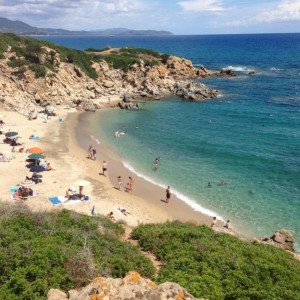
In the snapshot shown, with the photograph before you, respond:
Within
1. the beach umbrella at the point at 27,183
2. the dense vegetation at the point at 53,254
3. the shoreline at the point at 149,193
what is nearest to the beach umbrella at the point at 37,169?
the beach umbrella at the point at 27,183

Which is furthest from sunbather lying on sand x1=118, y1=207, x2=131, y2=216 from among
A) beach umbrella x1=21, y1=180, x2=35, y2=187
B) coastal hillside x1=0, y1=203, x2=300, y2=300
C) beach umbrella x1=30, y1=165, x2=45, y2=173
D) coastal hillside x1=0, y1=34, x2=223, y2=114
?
coastal hillside x1=0, y1=34, x2=223, y2=114

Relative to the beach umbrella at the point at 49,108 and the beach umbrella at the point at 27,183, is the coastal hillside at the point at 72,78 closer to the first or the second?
the beach umbrella at the point at 49,108

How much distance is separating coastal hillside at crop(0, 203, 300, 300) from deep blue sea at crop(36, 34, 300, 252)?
9.84 m

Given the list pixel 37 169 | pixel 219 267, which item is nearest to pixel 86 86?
pixel 37 169

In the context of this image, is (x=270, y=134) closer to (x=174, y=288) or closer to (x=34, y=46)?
(x=174, y=288)

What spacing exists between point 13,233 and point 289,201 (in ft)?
64.4

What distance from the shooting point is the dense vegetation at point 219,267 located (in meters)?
9.27

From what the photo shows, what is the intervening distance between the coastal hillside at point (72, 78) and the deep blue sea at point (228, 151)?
5570 millimetres

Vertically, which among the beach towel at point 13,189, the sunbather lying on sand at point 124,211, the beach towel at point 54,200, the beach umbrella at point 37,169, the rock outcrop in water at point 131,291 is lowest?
the sunbather lying on sand at point 124,211

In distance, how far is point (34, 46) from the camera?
193 feet

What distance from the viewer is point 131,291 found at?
6215mm

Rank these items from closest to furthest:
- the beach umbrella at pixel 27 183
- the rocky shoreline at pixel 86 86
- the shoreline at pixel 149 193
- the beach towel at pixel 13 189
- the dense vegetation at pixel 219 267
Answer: the dense vegetation at pixel 219 267
the shoreline at pixel 149 193
the beach towel at pixel 13 189
the beach umbrella at pixel 27 183
the rocky shoreline at pixel 86 86

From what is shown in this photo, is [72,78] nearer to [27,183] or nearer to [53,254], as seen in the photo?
[27,183]

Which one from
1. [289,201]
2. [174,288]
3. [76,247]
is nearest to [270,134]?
Answer: [289,201]
